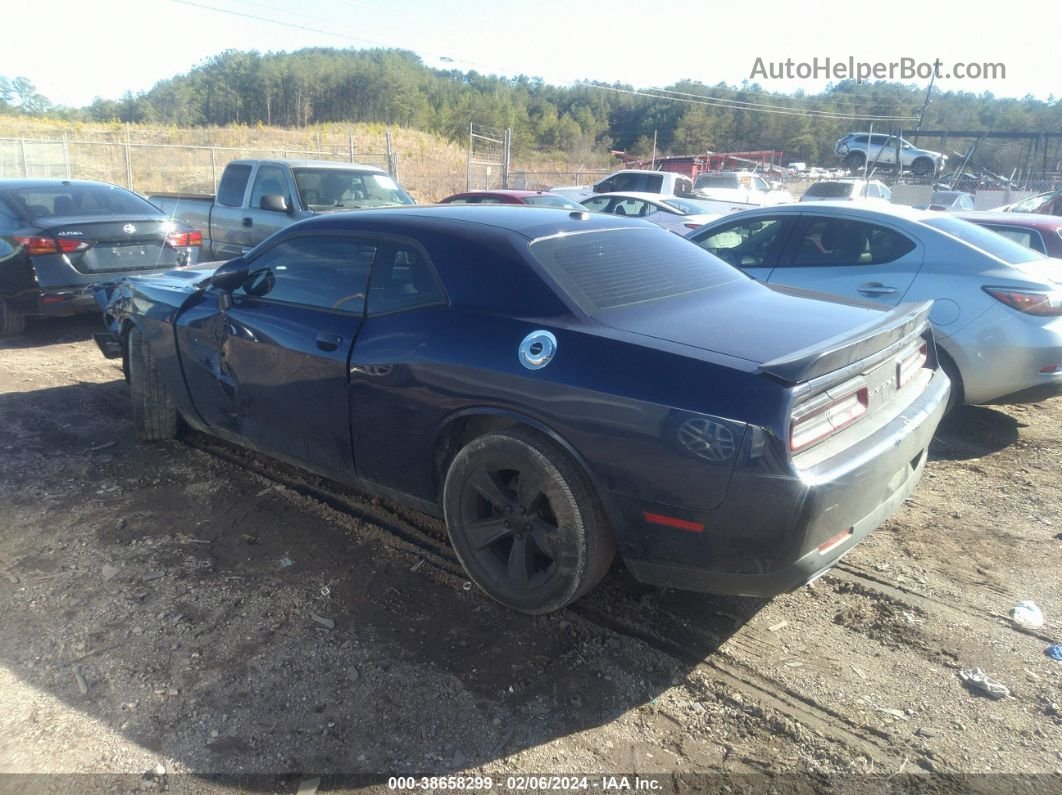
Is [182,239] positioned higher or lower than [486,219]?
lower

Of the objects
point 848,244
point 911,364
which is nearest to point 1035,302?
point 848,244

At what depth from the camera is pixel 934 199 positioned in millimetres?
21312

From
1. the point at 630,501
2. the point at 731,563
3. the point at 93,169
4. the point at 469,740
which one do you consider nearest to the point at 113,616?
the point at 469,740

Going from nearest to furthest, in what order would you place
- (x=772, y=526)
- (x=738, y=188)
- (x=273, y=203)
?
(x=772, y=526) → (x=273, y=203) → (x=738, y=188)

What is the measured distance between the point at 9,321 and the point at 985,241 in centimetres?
871

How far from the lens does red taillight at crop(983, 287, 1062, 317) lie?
194 inches

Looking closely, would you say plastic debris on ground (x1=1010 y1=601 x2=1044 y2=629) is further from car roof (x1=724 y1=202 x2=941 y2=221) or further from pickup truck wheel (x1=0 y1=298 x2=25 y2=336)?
pickup truck wheel (x1=0 y1=298 x2=25 y2=336)

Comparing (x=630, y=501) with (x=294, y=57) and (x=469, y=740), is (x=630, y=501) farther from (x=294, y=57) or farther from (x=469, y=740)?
(x=294, y=57)

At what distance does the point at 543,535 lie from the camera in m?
3.02

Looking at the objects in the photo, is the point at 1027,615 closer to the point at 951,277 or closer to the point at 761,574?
the point at 761,574

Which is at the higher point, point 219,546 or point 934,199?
point 934,199

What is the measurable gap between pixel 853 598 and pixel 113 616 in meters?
3.21

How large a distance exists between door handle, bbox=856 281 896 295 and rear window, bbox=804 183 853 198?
16.2 metres

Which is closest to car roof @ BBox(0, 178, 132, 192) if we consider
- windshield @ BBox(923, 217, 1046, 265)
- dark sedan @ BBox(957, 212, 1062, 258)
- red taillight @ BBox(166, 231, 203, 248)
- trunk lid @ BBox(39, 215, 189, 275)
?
trunk lid @ BBox(39, 215, 189, 275)
